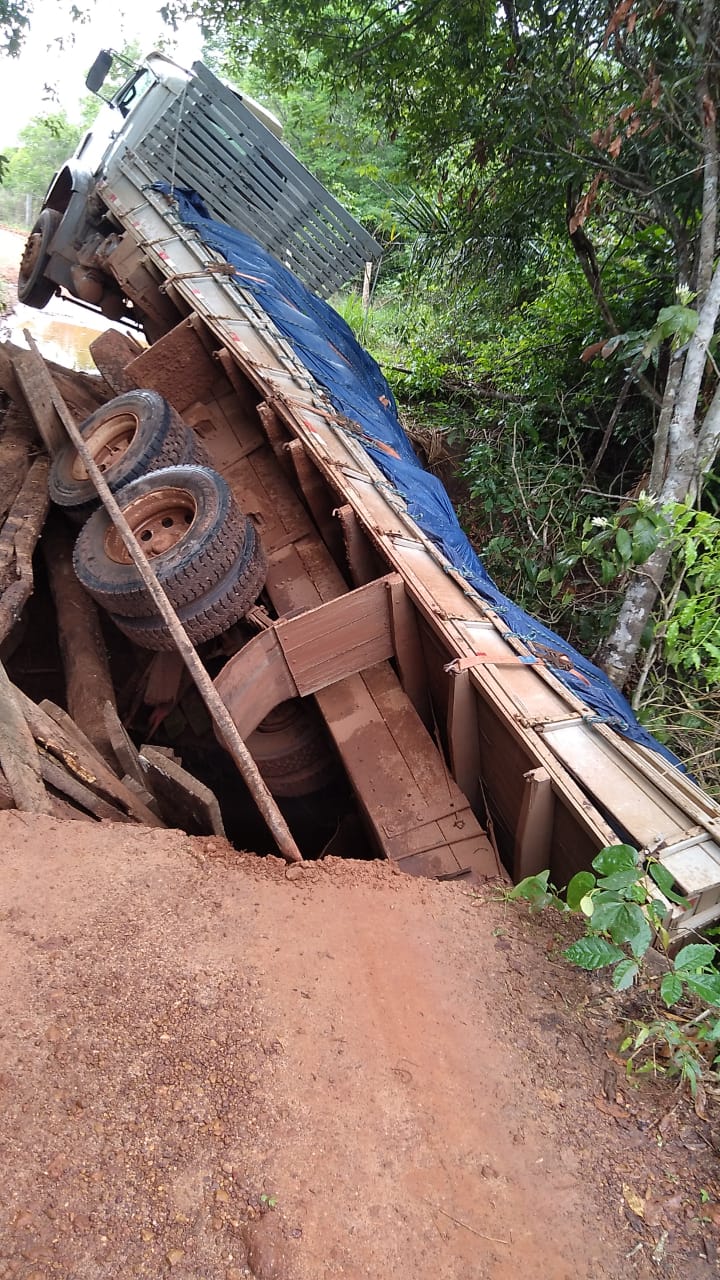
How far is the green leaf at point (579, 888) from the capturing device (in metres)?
2.31

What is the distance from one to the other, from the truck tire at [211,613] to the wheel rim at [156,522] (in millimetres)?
470

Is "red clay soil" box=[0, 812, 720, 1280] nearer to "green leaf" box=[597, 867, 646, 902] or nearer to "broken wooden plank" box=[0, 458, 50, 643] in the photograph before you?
"green leaf" box=[597, 867, 646, 902]

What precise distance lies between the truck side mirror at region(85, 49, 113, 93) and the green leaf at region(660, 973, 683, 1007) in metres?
10.2

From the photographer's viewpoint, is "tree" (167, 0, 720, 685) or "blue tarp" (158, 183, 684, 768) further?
"tree" (167, 0, 720, 685)

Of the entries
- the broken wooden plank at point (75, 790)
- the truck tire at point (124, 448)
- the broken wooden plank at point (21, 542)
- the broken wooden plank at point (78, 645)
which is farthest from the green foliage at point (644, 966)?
the truck tire at point (124, 448)

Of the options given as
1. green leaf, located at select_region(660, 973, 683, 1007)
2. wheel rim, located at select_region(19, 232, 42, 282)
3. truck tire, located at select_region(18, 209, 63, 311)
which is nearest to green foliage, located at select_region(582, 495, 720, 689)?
green leaf, located at select_region(660, 973, 683, 1007)

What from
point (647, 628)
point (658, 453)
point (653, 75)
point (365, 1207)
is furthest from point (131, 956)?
point (653, 75)

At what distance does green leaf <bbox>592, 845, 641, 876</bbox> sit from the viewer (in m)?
2.25

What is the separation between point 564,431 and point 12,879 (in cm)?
678

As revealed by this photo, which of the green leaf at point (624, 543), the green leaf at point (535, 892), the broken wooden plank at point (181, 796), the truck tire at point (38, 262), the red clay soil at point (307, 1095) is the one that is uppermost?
the truck tire at point (38, 262)

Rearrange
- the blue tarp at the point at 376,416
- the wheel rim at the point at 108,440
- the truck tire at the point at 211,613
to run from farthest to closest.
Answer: the wheel rim at the point at 108,440 < the truck tire at the point at 211,613 < the blue tarp at the point at 376,416

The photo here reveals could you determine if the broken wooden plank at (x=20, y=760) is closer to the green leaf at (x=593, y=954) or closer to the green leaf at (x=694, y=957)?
the green leaf at (x=593, y=954)

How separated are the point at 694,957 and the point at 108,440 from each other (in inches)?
200

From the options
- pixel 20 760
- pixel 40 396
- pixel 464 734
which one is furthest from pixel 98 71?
pixel 464 734
